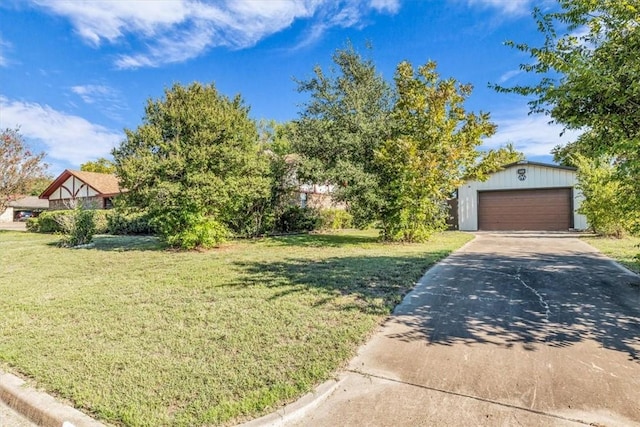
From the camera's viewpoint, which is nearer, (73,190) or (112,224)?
(112,224)

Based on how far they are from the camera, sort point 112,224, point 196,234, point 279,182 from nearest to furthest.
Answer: point 196,234 → point 279,182 → point 112,224

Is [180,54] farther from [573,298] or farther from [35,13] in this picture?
[573,298]

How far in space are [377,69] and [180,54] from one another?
7353mm

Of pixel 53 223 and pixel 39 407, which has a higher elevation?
pixel 53 223

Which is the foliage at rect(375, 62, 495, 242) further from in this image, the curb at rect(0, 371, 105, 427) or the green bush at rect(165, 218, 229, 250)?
the curb at rect(0, 371, 105, 427)

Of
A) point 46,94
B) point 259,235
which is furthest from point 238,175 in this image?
point 46,94

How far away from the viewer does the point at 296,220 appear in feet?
54.9

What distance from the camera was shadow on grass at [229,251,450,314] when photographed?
15.8 feet

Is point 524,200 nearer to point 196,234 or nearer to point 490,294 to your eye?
point 490,294

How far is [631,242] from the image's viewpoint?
10320 mm

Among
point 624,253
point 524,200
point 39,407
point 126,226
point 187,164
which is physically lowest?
point 39,407

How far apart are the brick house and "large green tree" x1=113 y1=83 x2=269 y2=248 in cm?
2060

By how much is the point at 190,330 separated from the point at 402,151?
8.43m

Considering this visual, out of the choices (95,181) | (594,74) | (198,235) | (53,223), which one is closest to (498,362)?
(594,74)
